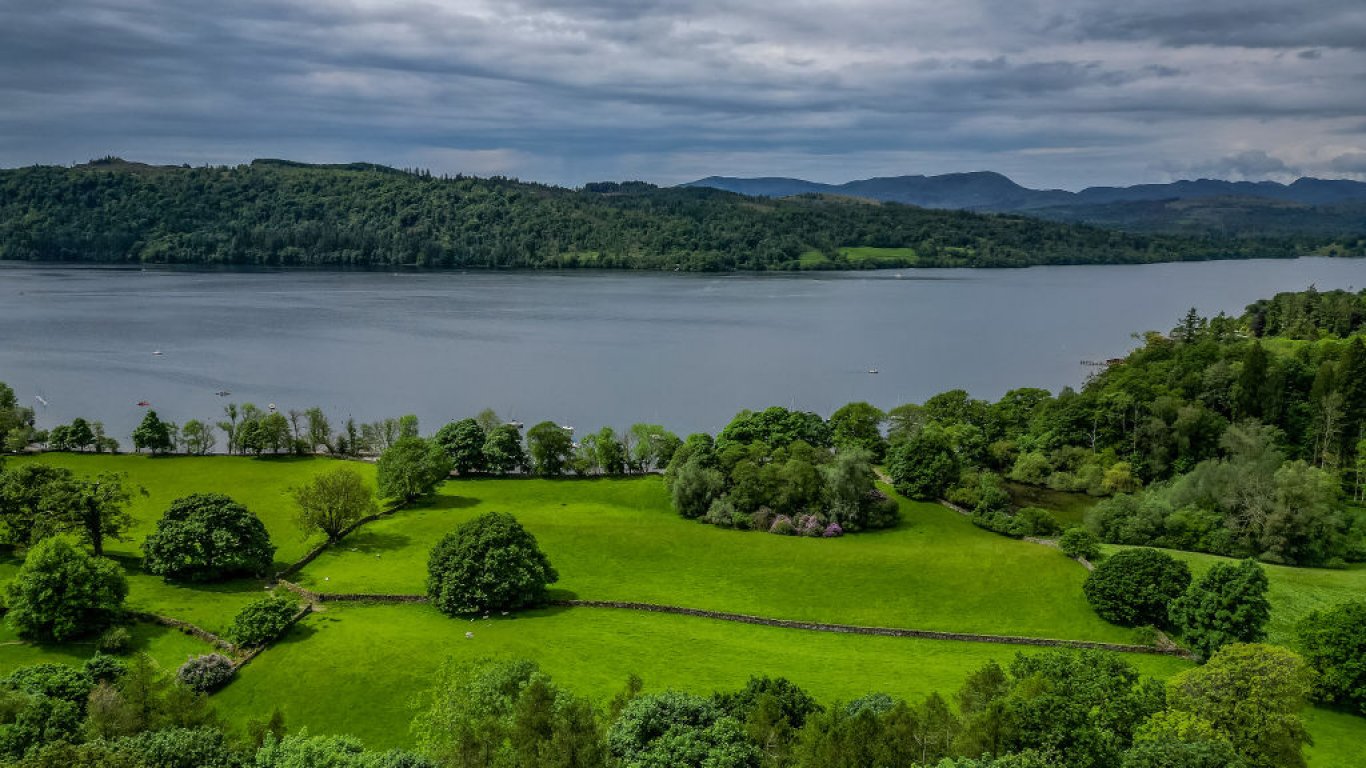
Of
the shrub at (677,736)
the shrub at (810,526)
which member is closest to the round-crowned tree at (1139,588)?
the shrub at (810,526)

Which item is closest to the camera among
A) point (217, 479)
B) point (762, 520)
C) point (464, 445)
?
point (762, 520)

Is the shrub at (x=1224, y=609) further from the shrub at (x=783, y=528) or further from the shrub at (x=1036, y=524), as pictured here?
the shrub at (x=783, y=528)

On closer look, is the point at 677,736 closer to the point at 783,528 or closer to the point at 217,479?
the point at 783,528

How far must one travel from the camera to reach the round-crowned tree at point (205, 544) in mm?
43375

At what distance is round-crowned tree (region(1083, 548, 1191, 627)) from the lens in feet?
133

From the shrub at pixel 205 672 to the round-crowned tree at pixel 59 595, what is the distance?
607cm

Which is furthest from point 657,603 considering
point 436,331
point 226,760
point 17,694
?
point 436,331

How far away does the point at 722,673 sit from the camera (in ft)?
115

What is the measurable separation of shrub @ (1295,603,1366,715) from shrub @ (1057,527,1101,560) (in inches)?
509

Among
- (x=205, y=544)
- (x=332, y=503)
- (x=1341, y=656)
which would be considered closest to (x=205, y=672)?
(x=205, y=544)

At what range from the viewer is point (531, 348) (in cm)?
12081

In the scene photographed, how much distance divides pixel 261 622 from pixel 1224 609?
1548 inches

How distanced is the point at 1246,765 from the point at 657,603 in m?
25.2

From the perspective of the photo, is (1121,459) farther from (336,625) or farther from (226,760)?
(226,760)
